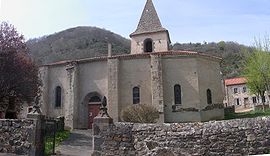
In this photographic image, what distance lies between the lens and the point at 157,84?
25906 millimetres

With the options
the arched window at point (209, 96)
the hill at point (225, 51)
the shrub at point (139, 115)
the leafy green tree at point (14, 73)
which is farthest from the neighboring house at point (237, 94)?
the leafy green tree at point (14, 73)

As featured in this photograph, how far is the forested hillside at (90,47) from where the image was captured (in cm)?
7700

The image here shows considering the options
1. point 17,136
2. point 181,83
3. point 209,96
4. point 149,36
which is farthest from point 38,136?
point 149,36

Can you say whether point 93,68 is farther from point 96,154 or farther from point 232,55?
point 232,55

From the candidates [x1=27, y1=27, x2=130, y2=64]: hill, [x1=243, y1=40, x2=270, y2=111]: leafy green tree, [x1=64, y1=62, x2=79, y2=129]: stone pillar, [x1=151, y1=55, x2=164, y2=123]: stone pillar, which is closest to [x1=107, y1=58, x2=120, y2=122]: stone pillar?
[x1=151, y1=55, x2=164, y2=123]: stone pillar

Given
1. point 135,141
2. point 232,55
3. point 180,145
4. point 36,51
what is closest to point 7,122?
point 135,141

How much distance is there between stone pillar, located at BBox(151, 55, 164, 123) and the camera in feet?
83.5

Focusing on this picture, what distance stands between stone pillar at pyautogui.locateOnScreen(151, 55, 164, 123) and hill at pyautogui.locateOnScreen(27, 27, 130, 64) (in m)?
46.8

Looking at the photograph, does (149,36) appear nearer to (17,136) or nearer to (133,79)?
(133,79)

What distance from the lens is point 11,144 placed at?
1159cm

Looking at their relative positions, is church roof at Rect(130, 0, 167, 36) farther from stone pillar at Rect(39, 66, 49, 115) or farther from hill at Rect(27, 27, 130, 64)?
hill at Rect(27, 27, 130, 64)

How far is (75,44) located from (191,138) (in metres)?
82.6

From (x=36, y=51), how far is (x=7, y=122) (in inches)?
2929

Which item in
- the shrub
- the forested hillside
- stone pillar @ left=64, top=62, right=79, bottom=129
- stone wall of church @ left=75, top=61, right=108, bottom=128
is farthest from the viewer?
the forested hillside
